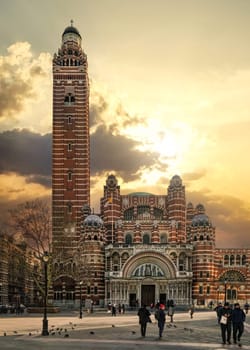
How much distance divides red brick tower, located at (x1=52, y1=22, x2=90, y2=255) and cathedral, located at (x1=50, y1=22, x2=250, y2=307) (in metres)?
0.18

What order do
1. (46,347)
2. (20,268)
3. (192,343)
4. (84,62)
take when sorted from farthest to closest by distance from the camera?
(84,62) → (20,268) → (192,343) → (46,347)

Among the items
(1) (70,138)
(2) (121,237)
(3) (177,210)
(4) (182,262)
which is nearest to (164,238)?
(3) (177,210)

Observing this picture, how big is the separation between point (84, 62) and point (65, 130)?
1391 centimetres

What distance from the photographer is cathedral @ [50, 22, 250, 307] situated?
98062mm

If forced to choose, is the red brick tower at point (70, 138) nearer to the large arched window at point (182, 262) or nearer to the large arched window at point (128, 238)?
the large arched window at point (128, 238)

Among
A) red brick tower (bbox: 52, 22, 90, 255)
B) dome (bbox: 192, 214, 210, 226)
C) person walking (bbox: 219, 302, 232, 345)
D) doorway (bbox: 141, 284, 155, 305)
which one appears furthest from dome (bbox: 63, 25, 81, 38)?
person walking (bbox: 219, 302, 232, 345)

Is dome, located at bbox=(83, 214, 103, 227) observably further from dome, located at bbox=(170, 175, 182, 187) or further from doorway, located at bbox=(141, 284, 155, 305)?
dome, located at bbox=(170, 175, 182, 187)

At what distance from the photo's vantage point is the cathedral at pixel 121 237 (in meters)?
98.1

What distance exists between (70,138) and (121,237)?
67.5 ft

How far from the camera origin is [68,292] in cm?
10025

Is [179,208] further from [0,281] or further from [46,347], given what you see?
[46,347]

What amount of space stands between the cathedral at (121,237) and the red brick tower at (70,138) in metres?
0.18

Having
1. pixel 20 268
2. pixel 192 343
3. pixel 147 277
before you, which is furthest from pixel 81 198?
pixel 192 343

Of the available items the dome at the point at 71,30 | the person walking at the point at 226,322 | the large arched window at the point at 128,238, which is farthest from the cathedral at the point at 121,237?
the person walking at the point at 226,322
